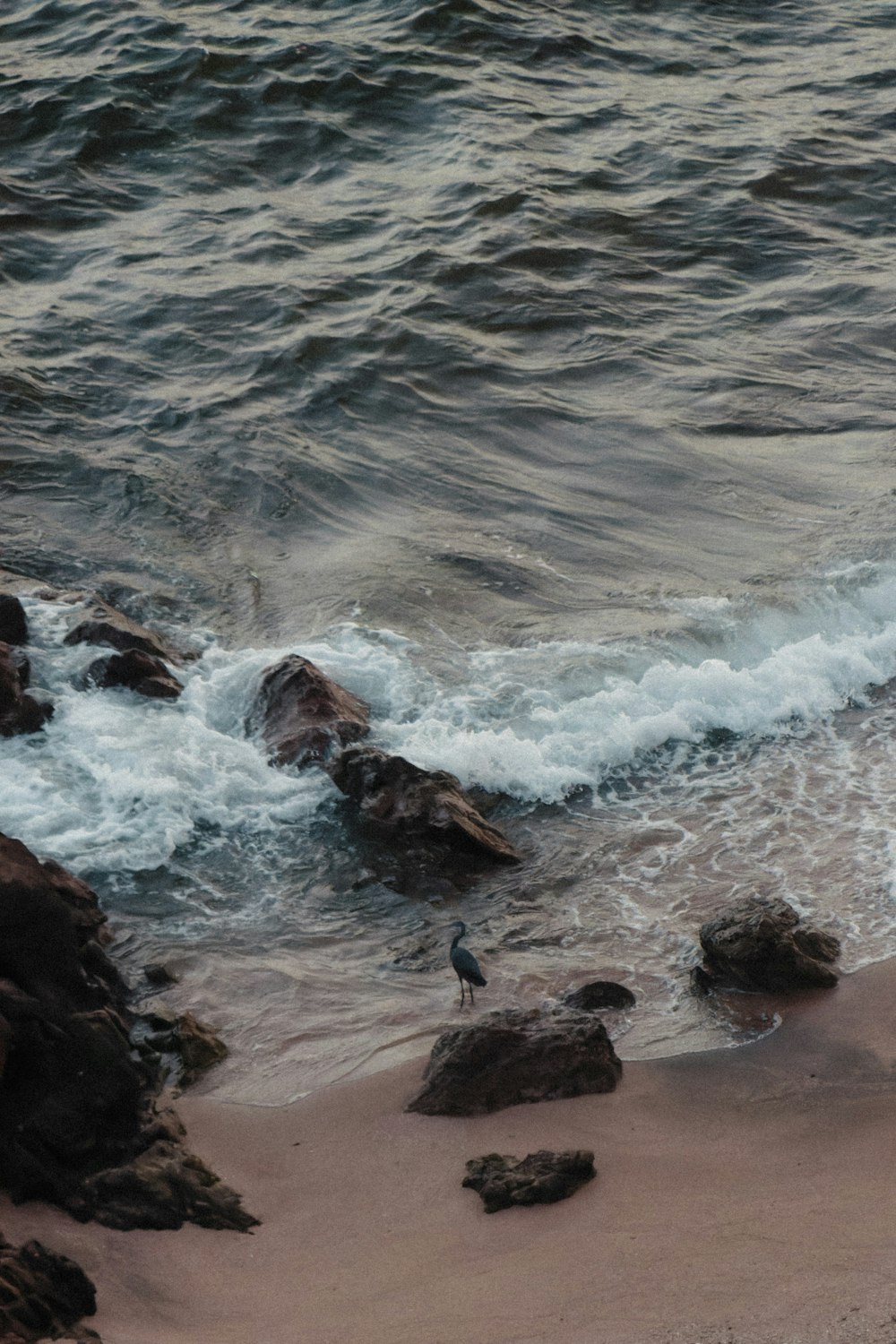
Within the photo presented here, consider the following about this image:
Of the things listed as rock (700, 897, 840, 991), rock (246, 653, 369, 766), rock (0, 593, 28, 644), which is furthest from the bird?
rock (0, 593, 28, 644)

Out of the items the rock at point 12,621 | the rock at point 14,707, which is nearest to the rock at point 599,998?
the rock at point 14,707

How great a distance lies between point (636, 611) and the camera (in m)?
9.07

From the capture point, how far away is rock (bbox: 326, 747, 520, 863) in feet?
22.1

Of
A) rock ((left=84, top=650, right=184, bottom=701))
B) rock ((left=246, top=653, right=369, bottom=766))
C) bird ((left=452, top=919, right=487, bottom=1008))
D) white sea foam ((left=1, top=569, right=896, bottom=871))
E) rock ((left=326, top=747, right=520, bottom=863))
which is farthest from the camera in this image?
rock ((left=84, top=650, right=184, bottom=701))

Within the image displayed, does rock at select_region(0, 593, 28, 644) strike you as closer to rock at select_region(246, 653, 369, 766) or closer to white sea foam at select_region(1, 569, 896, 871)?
white sea foam at select_region(1, 569, 896, 871)

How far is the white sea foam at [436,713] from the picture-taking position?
7164 mm

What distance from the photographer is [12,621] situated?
833cm

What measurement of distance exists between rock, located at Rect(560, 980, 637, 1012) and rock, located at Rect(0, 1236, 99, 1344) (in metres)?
2.28

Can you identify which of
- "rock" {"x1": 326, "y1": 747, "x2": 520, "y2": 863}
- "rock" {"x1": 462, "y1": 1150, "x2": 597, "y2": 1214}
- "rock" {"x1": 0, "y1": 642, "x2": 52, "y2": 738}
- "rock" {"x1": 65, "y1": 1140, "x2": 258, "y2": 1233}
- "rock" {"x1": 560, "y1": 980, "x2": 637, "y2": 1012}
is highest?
"rock" {"x1": 0, "y1": 642, "x2": 52, "y2": 738}

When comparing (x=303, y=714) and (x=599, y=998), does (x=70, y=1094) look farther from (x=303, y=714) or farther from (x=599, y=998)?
(x=303, y=714)

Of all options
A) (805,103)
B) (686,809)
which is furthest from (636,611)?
(805,103)

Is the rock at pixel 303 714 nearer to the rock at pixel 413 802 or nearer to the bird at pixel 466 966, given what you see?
the rock at pixel 413 802

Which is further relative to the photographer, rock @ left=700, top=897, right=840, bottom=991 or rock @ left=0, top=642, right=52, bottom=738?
rock @ left=0, top=642, right=52, bottom=738

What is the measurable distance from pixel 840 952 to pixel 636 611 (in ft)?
11.9
